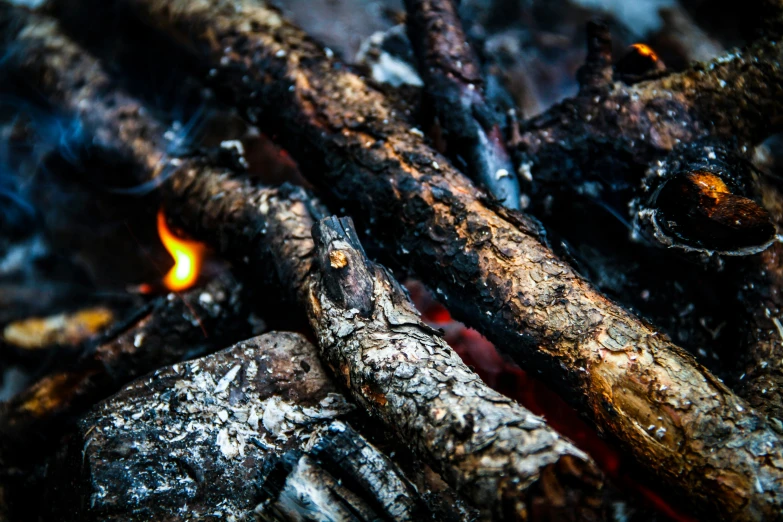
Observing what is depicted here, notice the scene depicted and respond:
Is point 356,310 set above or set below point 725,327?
below

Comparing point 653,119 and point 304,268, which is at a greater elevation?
point 653,119

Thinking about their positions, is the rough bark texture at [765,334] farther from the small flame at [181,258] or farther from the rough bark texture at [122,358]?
the small flame at [181,258]

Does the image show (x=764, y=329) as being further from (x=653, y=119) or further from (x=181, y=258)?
(x=181, y=258)

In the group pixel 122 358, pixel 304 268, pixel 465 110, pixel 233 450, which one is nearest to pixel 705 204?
pixel 465 110

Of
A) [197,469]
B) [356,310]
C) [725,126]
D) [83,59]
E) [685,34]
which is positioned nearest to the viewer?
[197,469]

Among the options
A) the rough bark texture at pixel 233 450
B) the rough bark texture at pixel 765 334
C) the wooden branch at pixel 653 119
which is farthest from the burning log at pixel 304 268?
the wooden branch at pixel 653 119

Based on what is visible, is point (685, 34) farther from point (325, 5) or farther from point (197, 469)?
point (197, 469)

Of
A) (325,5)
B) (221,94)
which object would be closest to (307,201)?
(221,94)
